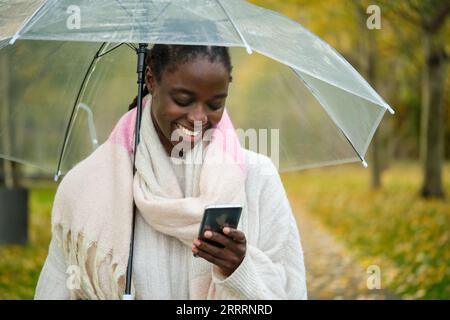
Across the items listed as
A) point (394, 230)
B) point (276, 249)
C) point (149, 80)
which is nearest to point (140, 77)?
point (149, 80)

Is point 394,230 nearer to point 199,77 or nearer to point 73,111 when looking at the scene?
point 73,111

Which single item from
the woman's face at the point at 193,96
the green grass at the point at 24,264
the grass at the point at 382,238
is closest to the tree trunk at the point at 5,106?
the woman's face at the point at 193,96

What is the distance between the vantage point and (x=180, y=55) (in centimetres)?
308

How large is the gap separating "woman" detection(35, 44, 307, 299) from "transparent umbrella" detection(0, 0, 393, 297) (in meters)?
0.14

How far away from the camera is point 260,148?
409cm

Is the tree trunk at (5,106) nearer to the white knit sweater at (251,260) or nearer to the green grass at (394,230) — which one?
the white knit sweater at (251,260)

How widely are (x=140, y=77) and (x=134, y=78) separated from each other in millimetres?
709

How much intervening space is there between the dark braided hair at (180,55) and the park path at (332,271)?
16.9 ft

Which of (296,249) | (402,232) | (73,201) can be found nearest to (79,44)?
(73,201)

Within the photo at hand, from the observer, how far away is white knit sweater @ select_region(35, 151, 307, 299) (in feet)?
10.3

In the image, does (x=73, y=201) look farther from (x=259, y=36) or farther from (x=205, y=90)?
(x=259, y=36)

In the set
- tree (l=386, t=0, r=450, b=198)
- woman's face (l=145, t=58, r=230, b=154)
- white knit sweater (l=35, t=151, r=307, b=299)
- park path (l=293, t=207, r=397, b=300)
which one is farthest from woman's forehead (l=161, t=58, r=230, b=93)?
tree (l=386, t=0, r=450, b=198)

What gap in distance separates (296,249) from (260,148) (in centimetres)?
92

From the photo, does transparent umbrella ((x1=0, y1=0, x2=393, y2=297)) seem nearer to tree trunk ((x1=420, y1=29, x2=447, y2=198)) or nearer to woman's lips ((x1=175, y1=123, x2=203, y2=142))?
woman's lips ((x1=175, y1=123, x2=203, y2=142))
